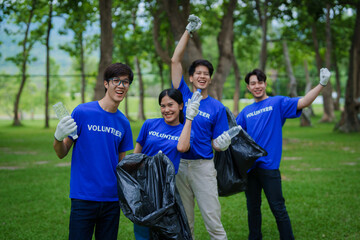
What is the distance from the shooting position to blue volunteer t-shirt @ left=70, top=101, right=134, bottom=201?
2.52 m

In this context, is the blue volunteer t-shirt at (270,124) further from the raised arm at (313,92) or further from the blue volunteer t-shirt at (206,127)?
the blue volunteer t-shirt at (206,127)

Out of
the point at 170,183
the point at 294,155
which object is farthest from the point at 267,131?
the point at 294,155

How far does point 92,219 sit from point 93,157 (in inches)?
16.9

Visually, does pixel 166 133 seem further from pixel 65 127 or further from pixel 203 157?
pixel 65 127

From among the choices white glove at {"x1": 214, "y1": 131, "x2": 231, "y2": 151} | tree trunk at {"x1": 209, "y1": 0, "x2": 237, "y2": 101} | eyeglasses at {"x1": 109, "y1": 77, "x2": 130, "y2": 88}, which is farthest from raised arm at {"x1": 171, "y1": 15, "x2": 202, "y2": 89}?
tree trunk at {"x1": 209, "y1": 0, "x2": 237, "y2": 101}

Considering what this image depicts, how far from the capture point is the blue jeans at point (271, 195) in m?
3.53

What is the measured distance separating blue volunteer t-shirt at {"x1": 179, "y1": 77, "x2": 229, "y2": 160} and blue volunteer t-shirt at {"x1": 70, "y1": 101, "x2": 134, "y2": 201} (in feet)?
2.90

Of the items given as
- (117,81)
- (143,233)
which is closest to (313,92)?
(117,81)

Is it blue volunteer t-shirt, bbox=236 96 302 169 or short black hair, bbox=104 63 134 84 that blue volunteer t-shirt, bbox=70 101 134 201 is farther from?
blue volunteer t-shirt, bbox=236 96 302 169

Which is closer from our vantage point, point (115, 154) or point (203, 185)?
point (115, 154)

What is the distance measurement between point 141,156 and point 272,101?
1697 millimetres

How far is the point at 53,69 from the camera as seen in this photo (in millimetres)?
43188

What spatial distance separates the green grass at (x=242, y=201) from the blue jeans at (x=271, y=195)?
0.71m

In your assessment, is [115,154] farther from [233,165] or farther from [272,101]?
[272,101]
